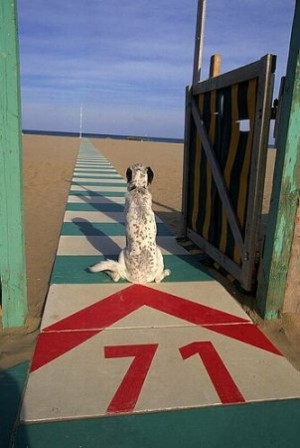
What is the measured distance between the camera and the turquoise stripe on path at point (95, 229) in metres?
6.75

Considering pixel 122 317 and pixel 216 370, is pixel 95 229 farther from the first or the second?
pixel 216 370

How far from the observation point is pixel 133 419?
8.02 ft

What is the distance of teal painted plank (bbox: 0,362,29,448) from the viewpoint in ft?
7.68

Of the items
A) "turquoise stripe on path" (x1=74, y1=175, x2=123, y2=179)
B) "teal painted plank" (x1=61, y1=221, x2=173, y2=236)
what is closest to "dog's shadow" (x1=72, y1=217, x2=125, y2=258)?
"teal painted plank" (x1=61, y1=221, x2=173, y2=236)

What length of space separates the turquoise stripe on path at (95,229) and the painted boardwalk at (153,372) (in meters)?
1.96

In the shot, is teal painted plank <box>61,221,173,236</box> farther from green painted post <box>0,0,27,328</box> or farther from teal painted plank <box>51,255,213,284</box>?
green painted post <box>0,0,27,328</box>

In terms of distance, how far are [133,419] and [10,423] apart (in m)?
0.79

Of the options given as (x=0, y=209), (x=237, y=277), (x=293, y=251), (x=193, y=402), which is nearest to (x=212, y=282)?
(x=237, y=277)

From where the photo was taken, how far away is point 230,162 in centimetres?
481

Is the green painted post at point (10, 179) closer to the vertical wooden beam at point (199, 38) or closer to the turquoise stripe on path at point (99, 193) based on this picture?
the vertical wooden beam at point (199, 38)

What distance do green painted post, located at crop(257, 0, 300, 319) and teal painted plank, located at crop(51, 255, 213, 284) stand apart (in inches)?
43.4

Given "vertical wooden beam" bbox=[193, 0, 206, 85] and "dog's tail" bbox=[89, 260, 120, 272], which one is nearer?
"dog's tail" bbox=[89, 260, 120, 272]

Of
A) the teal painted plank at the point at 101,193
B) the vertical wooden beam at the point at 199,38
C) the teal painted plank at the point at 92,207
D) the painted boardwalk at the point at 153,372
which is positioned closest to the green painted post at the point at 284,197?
the painted boardwalk at the point at 153,372

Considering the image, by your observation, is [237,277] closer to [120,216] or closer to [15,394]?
[15,394]
